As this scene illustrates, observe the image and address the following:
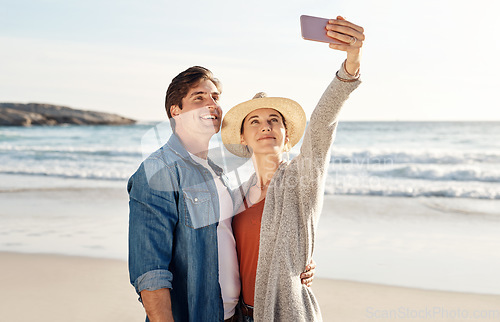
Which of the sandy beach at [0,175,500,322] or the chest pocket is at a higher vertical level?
the chest pocket

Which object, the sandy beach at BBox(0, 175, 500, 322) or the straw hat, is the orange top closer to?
the straw hat

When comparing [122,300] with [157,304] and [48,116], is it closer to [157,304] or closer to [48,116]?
[157,304]

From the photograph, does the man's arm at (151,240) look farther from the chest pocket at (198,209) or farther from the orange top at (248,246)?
the orange top at (248,246)

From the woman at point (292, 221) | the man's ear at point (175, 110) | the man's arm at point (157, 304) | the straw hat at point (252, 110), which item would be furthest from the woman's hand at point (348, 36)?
the man's arm at point (157, 304)

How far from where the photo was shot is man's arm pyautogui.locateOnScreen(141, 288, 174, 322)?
1.87 metres

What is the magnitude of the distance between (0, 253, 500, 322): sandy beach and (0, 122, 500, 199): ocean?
5.40 ft

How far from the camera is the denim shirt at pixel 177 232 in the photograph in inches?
74.5

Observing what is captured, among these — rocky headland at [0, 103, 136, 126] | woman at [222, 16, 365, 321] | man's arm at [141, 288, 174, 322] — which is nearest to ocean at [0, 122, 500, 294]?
woman at [222, 16, 365, 321]

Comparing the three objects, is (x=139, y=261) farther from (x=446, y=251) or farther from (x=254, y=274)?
(x=446, y=251)

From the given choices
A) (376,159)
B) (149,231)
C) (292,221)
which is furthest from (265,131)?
(376,159)

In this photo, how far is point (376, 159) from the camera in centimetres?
1719

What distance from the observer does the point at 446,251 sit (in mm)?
5477

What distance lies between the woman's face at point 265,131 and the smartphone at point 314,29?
744 millimetres

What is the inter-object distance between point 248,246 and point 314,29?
41.6 inches
